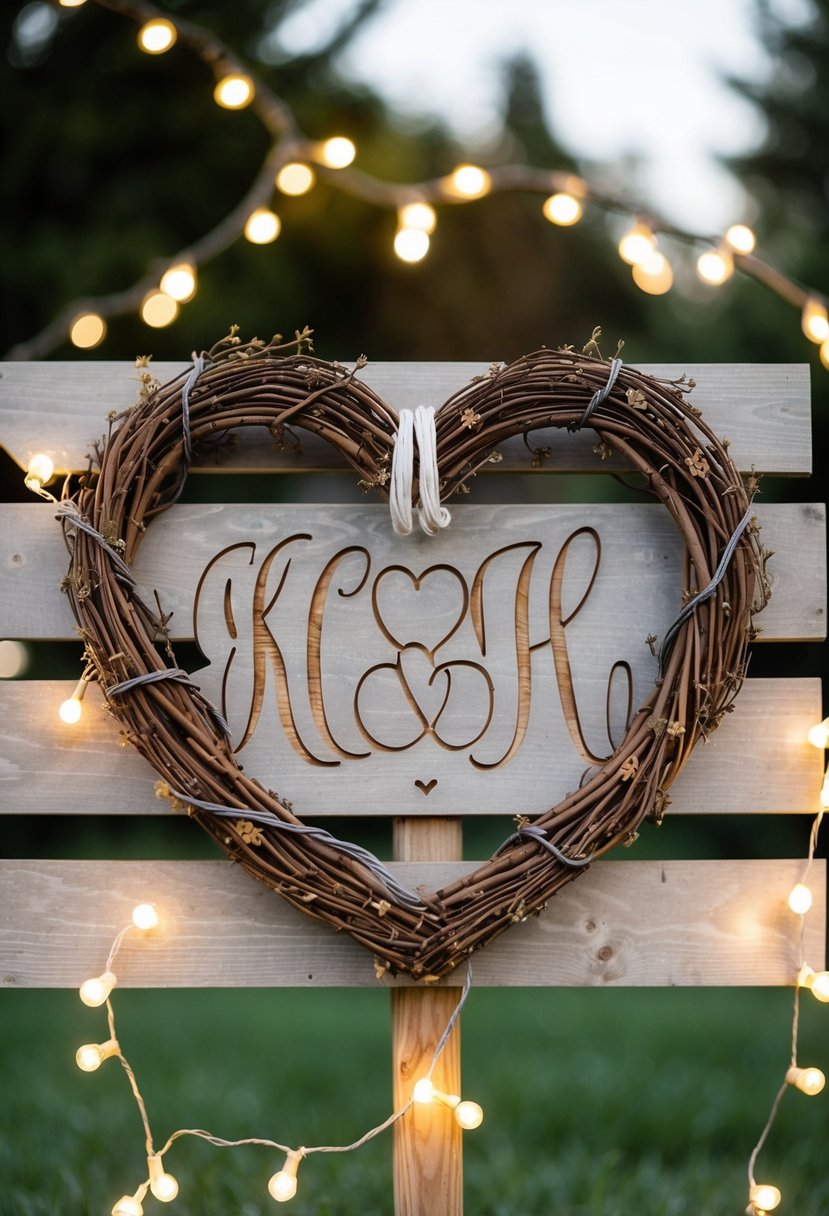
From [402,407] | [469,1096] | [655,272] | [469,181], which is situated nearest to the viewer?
[402,407]

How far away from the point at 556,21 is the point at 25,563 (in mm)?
3576

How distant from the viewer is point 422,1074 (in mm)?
1645

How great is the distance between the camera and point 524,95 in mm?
5949

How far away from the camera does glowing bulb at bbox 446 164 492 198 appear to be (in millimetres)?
2137

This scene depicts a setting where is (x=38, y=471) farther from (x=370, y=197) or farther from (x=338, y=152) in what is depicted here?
(x=370, y=197)

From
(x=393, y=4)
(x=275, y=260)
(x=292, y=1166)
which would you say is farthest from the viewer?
(x=275, y=260)

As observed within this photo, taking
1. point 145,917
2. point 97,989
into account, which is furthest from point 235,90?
point 97,989

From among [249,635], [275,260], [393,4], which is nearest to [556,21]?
[393,4]

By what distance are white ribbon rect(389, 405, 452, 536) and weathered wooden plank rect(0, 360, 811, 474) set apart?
14 centimetres

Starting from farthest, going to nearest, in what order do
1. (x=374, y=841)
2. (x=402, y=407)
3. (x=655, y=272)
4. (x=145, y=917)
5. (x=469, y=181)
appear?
(x=374, y=841), (x=469, y=181), (x=655, y=272), (x=402, y=407), (x=145, y=917)

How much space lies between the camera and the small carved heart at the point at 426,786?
1.64 meters

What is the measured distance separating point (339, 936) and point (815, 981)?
72 centimetres

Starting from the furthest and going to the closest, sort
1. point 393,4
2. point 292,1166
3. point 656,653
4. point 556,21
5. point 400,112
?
point 400,112 < point 556,21 < point 393,4 < point 656,653 < point 292,1166

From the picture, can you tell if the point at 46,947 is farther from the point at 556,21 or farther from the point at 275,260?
the point at 556,21
